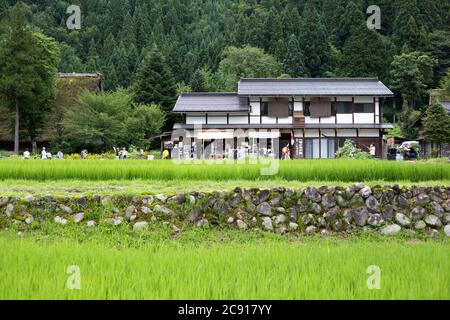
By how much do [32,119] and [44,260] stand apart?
27.6m

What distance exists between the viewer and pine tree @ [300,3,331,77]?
165 feet

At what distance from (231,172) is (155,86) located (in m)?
29.2

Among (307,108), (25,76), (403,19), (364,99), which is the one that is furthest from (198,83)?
(403,19)

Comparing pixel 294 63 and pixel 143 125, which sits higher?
pixel 294 63

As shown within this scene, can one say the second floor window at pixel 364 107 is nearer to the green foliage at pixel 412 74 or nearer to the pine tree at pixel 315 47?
the green foliage at pixel 412 74

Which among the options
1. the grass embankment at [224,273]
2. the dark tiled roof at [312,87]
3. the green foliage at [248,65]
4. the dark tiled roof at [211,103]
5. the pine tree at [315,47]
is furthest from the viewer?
the pine tree at [315,47]

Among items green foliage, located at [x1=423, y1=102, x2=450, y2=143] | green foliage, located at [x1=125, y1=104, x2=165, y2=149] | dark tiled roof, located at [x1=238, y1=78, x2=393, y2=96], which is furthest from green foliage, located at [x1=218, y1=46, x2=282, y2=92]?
green foliage, located at [x1=423, y1=102, x2=450, y2=143]

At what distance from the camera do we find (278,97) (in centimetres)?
2734

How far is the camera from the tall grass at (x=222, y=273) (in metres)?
3.80

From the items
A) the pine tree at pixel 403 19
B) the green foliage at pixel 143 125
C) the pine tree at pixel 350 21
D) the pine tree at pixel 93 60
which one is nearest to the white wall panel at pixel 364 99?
the green foliage at pixel 143 125

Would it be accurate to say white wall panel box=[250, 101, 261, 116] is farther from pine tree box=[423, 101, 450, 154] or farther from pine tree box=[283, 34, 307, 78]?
pine tree box=[283, 34, 307, 78]

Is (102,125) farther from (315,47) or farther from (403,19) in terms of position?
(403,19)

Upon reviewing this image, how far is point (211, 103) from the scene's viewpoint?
1094 inches

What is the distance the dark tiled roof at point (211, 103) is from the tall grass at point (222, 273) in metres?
21.7
